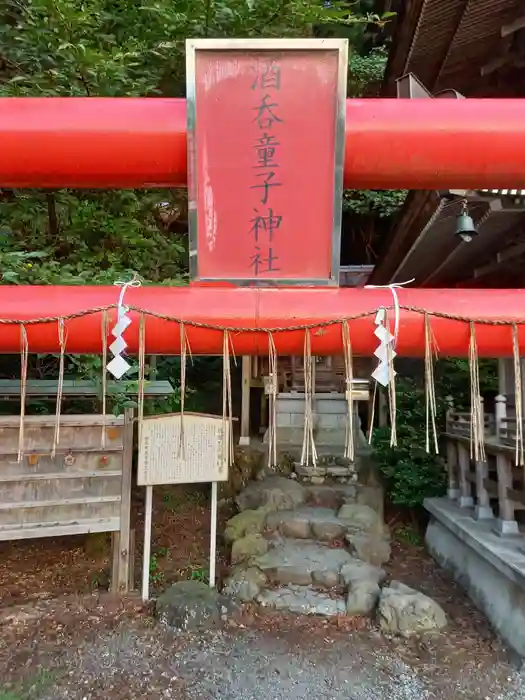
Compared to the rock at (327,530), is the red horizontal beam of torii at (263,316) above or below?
above

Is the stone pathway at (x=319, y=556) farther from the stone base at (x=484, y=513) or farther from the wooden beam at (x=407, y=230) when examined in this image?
the wooden beam at (x=407, y=230)

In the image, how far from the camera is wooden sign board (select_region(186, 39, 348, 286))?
83.1 inches

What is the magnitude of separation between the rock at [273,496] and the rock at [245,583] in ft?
5.10

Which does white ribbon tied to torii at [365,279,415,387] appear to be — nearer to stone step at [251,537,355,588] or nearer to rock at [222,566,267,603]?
rock at [222,566,267,603]

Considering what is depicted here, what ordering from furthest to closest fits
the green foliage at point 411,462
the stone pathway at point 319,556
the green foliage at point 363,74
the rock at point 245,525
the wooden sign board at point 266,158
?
the green foliage at point 363,74
the green foliage at point 411,462
the rock at point 245,525
the stone pathway at point 319,556
the wooden sign board at point 266,158

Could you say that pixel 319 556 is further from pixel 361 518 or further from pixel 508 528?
pixel 508 528

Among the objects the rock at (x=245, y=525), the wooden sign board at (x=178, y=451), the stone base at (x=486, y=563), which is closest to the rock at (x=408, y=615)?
the stone base at (x=486, y=563)

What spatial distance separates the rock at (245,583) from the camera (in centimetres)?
486

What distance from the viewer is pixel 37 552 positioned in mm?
5520

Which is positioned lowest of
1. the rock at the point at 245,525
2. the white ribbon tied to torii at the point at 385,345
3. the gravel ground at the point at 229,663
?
the gravel ground at the point at 229,663

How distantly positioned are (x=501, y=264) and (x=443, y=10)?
10.2ft

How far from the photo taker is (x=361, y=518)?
6.55 meters

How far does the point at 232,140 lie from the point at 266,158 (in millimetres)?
184

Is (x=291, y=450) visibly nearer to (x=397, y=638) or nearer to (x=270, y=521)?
(x=270, y=521)
